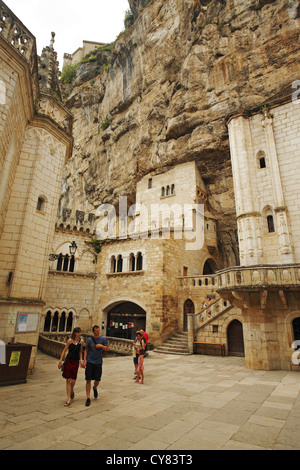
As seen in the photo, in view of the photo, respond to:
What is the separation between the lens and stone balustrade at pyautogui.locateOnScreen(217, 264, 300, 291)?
9977mm

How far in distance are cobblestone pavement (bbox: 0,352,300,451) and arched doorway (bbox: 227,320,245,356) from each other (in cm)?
566

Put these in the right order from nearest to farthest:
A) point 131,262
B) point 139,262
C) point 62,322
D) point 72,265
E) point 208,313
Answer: point 208,313, point 139,262, point 62,322, point 131,262, point 72,265

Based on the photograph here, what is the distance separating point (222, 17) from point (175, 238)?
19.2m

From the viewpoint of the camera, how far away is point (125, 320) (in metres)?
20.2

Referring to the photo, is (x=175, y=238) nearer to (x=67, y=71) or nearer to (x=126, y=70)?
(x=126, y=70)

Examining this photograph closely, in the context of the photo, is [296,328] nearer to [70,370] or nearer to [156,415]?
[156,415]

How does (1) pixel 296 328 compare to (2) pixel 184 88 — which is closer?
(1) pixel 296 328

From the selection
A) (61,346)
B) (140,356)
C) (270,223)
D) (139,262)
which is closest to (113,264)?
(139,262)

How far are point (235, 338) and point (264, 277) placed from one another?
554 centimetres

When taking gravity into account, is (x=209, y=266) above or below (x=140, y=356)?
above

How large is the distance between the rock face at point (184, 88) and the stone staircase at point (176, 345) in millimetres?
13221

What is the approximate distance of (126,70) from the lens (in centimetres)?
2980

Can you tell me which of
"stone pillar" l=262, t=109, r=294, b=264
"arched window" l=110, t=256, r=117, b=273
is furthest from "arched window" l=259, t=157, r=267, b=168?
"arched window" l=110, t=256, r=117, b=273
